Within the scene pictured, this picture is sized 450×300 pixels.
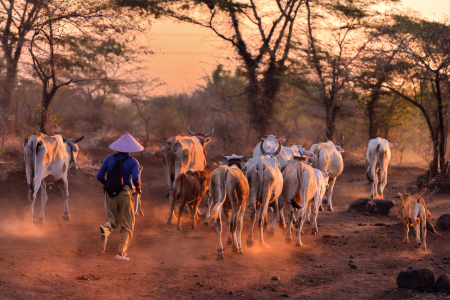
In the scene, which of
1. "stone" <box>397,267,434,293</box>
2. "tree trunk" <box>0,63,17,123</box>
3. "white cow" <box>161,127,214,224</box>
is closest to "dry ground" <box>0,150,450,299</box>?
"stone" <box>397,267,434,293</box>

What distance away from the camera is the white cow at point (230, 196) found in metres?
7.40

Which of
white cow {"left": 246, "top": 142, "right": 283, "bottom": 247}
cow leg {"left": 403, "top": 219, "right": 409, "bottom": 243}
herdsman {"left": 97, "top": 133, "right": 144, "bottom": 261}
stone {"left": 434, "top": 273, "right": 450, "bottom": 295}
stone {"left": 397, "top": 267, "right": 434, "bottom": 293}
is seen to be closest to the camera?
stone {"left": 434, "top": 273, "right": 450, "bottom": 295}

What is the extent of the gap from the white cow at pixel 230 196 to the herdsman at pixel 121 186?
1305mm

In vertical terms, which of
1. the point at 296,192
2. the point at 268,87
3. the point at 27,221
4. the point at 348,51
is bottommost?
the point at 27,221

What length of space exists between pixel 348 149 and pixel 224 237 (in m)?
22.7

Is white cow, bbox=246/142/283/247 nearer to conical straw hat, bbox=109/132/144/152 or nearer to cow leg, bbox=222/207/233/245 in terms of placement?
cow leg, bbox=222/207/233/245

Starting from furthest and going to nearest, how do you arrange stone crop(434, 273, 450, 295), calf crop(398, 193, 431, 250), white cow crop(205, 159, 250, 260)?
calf crop(398, 193, 431, 250) → white cow crop(205, 159, 250, 260) → stone crop(434, 273, 450, 295)

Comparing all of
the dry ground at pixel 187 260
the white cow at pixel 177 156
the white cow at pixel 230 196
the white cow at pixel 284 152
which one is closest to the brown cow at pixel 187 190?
the dry ground at pixel 187 260

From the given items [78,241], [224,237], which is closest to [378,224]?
[224,237]

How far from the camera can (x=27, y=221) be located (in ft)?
31.5

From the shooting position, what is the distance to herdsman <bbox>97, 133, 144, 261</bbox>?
6.91 metres

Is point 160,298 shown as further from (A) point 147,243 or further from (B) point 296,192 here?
(B) point 296,192

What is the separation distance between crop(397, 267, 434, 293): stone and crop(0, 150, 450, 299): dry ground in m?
0.14

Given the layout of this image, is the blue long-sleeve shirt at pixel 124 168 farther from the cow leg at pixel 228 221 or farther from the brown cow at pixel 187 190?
the brown cow at pixel 187 190
